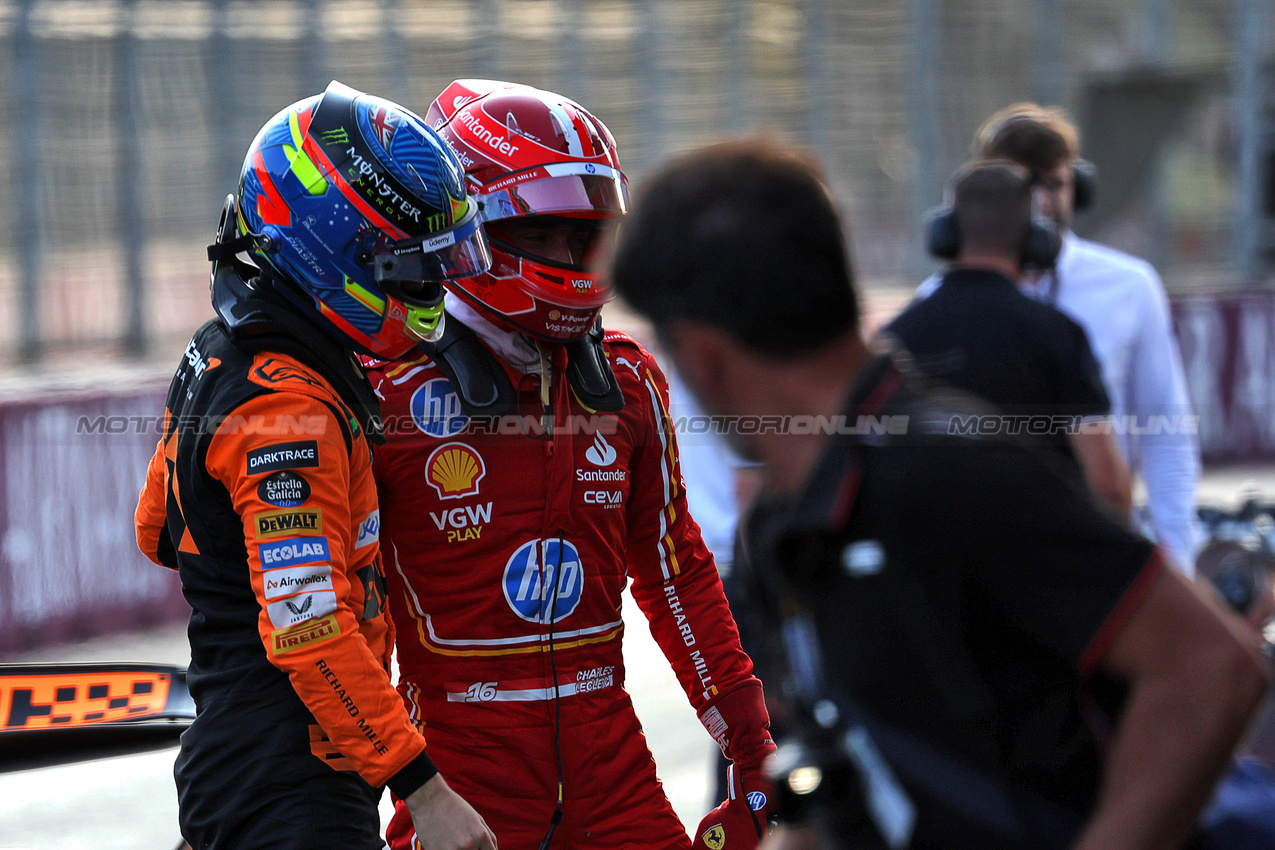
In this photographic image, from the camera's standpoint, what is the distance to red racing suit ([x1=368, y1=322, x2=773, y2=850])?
2.46 meters

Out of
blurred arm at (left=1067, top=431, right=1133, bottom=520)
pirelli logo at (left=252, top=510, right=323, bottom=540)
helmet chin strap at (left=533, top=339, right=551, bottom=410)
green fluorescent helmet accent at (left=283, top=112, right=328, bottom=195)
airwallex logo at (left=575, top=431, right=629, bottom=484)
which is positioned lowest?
blurred arm at (left=1067, top=431, right=1133, bottom=520)

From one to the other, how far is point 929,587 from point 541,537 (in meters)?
1.28

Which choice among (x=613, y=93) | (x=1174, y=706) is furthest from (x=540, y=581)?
(x=613, y=93)

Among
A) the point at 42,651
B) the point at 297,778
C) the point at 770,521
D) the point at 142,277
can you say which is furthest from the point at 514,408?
the point at 142,277

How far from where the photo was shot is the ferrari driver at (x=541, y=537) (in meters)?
2.47

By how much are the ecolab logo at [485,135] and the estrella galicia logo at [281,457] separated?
0.87 metres

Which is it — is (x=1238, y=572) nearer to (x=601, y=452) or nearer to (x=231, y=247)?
(x=601, y=452)

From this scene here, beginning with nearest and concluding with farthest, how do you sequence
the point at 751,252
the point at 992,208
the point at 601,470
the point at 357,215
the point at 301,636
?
the point at 751,252 < the point at 301,636 < the point at 357,215 < the point at 601,470 < the point at 992,208

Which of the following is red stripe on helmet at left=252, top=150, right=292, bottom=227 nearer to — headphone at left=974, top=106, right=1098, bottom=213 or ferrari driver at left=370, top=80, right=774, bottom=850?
ferrari driver at left=370, top=80, right=774, bottom=850

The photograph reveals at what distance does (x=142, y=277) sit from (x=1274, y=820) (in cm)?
846

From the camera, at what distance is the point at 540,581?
249 centimetres

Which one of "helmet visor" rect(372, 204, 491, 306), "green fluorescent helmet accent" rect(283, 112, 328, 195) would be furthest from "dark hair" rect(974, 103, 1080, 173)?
"green fluorescent helmet accent" rect(283, 112, 328, 195)

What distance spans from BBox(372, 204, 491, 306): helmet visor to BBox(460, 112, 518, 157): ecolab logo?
26 centimetres

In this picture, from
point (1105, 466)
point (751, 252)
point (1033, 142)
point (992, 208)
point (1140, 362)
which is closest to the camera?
point (751, 252)
